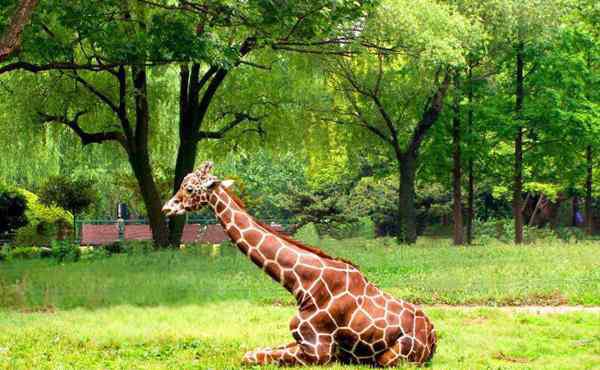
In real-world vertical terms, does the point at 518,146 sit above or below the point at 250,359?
above

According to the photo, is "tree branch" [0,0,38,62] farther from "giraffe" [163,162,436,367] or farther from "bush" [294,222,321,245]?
"bush" [294,222,321,245]

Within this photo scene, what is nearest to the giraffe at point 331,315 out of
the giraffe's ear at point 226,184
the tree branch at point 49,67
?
the giraffe's ear at point 226,184

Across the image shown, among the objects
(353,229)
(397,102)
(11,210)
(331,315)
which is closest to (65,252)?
(11,210)

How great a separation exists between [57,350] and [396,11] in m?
14.4

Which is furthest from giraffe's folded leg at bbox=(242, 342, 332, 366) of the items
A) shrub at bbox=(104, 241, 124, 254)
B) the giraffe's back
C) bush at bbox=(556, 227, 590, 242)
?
bush at bbox=(556, 227, 590, 242)

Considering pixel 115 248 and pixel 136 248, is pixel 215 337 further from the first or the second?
pixel 115 248

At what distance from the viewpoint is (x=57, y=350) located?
32.6 feet

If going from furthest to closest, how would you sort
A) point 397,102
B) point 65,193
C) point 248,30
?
point 65,193, point 397,102, point 248,30

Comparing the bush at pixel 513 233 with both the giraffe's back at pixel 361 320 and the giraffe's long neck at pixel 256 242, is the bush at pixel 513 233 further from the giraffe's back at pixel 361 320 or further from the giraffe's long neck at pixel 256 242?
the giraffe's long neck at pixel 256 242

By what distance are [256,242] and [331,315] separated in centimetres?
114

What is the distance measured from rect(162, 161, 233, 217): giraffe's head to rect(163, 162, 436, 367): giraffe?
0.33 feet

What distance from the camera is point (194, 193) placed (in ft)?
29.1

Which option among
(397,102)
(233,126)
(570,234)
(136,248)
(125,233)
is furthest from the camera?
(125,233)

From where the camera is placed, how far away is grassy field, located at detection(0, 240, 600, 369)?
9648 millimetres
